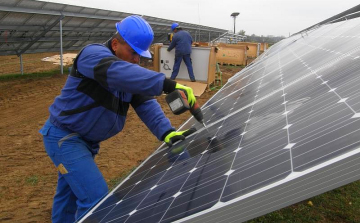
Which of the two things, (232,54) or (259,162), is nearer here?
(259,162)

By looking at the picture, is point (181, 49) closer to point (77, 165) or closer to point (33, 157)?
point (33, 157)

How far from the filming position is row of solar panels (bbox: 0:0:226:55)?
1282 centimetres

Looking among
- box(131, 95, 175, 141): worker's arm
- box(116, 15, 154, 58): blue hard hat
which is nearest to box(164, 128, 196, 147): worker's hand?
box(131, 95, 175, 141): worker's arm

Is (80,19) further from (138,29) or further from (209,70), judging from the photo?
(138,29)

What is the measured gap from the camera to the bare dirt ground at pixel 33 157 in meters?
5.06

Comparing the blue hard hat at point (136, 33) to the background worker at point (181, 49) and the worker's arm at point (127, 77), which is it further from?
the background worker at point (181, 49)

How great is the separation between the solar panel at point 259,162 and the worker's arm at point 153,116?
23cm

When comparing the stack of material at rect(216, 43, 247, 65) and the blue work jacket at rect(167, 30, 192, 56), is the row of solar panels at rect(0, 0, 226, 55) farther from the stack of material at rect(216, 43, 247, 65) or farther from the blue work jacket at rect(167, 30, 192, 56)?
the stack of material at rect(216, 43, 247, 65)

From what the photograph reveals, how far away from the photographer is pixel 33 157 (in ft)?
22.5

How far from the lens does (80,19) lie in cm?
1695

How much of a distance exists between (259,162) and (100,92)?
168cm

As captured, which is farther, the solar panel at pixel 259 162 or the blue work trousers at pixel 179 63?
the blue work trousers at pixel 179 63

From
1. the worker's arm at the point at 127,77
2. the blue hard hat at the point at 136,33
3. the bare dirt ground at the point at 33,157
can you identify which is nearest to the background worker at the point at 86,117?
the blue hard hat at the point at 136,33

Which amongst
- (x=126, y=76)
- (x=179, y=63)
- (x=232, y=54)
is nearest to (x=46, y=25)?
(x=179, y=63)
